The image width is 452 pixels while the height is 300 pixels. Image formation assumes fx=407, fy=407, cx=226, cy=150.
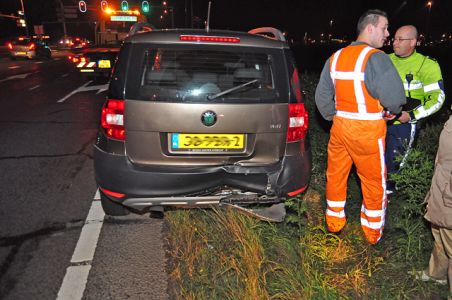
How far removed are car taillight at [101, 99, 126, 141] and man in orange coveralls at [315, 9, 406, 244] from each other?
167cm

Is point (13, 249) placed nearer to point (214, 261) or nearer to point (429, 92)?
point (214, 261)

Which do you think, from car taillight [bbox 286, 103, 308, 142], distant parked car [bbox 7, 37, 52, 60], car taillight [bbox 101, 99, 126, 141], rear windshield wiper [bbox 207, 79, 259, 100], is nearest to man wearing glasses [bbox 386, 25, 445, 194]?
car taillight [bbox 286, 103, 308, 142]

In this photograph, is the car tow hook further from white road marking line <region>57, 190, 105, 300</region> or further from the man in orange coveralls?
white road marking line <region>57, 190, 105, 300</region>

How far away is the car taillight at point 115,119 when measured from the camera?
3166mm

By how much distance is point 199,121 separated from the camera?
10.2 ft

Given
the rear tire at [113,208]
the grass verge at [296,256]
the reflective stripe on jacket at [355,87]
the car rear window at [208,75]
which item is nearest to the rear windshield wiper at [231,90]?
the car rear window at [208,75]

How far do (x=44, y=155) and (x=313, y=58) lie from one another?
1652 cm

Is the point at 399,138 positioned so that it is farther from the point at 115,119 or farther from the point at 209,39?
the point at 115,119

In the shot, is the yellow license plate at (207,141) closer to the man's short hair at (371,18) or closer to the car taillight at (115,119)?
the car taillight at (115,119)

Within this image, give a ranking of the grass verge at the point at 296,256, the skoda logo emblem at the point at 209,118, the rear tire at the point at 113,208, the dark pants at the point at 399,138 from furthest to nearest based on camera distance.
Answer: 1. the dark pants at the point at 399,138
2. the rear tire at the point at 113,208
3. the skoda logo emblem at the point at 209,118
4. the grass verge at the point at 296,256

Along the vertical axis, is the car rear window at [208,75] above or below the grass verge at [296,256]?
above

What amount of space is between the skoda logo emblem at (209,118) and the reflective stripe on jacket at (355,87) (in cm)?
97

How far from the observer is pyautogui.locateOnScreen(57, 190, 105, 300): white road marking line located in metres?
2.88

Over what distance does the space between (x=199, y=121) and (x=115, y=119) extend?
671mm
